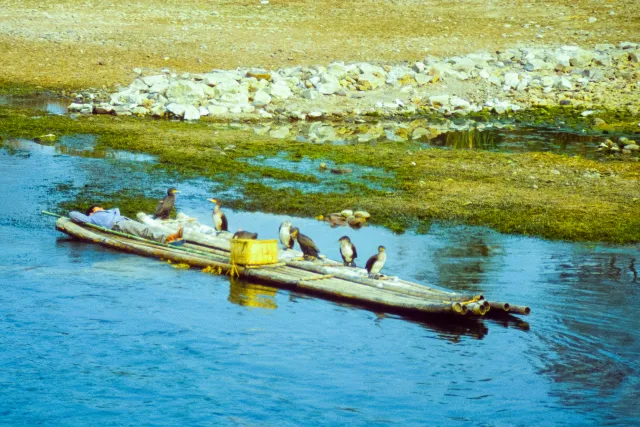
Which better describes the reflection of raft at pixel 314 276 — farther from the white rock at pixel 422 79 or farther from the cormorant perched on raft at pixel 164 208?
the white rock at pixel 422 79

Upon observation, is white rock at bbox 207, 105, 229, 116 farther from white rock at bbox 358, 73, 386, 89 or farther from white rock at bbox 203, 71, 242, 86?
white rock at bbox 358, 73, 386, 89

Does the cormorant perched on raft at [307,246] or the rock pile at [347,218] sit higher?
the rock pile at [347,218]

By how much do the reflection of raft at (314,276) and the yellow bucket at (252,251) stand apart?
124mm

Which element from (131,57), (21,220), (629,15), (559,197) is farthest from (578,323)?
(629,15)

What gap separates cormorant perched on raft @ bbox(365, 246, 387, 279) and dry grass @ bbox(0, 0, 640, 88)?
69.6 ft

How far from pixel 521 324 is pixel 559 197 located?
759 centimetres

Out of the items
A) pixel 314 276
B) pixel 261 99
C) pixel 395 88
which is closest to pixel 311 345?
pixel 314 276

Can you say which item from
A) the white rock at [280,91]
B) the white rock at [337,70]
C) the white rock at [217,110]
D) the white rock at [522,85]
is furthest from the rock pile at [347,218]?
the white rock at [522,85]

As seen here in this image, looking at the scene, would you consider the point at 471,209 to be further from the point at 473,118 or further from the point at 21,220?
the point at 473,118

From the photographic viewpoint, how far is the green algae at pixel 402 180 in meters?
20.0

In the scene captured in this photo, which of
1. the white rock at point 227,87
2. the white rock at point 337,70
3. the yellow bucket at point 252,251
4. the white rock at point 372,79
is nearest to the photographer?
the yellow bucket at point 252,251

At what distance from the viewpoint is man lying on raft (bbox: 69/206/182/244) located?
17.8m

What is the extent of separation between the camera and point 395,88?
3444 centimetres

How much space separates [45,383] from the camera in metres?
12.4
